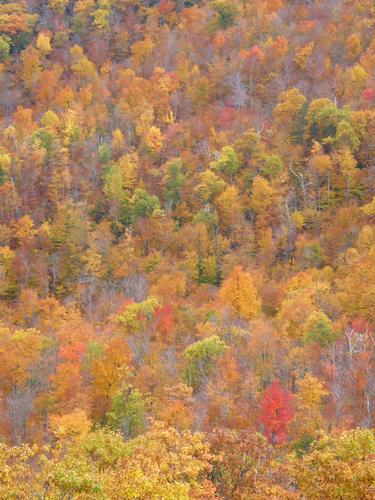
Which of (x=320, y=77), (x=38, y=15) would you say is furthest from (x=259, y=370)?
(x=38, y=15)

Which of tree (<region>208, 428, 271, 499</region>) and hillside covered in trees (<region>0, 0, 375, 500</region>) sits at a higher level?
tree (<region>208, 428, 271, 499</region>)

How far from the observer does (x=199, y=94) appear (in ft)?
311

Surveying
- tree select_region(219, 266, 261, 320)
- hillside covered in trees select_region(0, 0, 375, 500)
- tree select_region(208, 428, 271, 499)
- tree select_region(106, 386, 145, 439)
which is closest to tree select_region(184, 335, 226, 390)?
hillside covered in trees select_region(0, 0, 375, 500)

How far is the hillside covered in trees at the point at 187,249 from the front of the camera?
76.9 ft

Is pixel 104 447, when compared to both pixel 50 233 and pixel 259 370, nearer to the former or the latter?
pixel 259 370

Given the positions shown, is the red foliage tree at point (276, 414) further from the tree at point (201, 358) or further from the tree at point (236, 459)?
the tree at point (236, 459)

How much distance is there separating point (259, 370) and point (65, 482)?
3161 centimetres

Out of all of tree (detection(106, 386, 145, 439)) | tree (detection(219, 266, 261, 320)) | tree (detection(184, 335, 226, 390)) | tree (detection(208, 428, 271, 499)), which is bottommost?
tree (detection(219, 266, 261, 320))

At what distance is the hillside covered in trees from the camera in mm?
23453

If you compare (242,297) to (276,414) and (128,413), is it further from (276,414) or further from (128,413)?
(128,413)

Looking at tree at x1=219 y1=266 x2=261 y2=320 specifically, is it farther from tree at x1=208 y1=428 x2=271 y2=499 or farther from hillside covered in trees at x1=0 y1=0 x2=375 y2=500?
tree at x1=208 y1=428 x2=271 y2=499

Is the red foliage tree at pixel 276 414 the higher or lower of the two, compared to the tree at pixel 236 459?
lower

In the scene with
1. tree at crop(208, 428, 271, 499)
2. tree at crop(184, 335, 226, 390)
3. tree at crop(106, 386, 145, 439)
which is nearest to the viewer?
tree at crop(208, 428, 271, 499)

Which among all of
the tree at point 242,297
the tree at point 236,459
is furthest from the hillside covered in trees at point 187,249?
the tree at point 242,297
